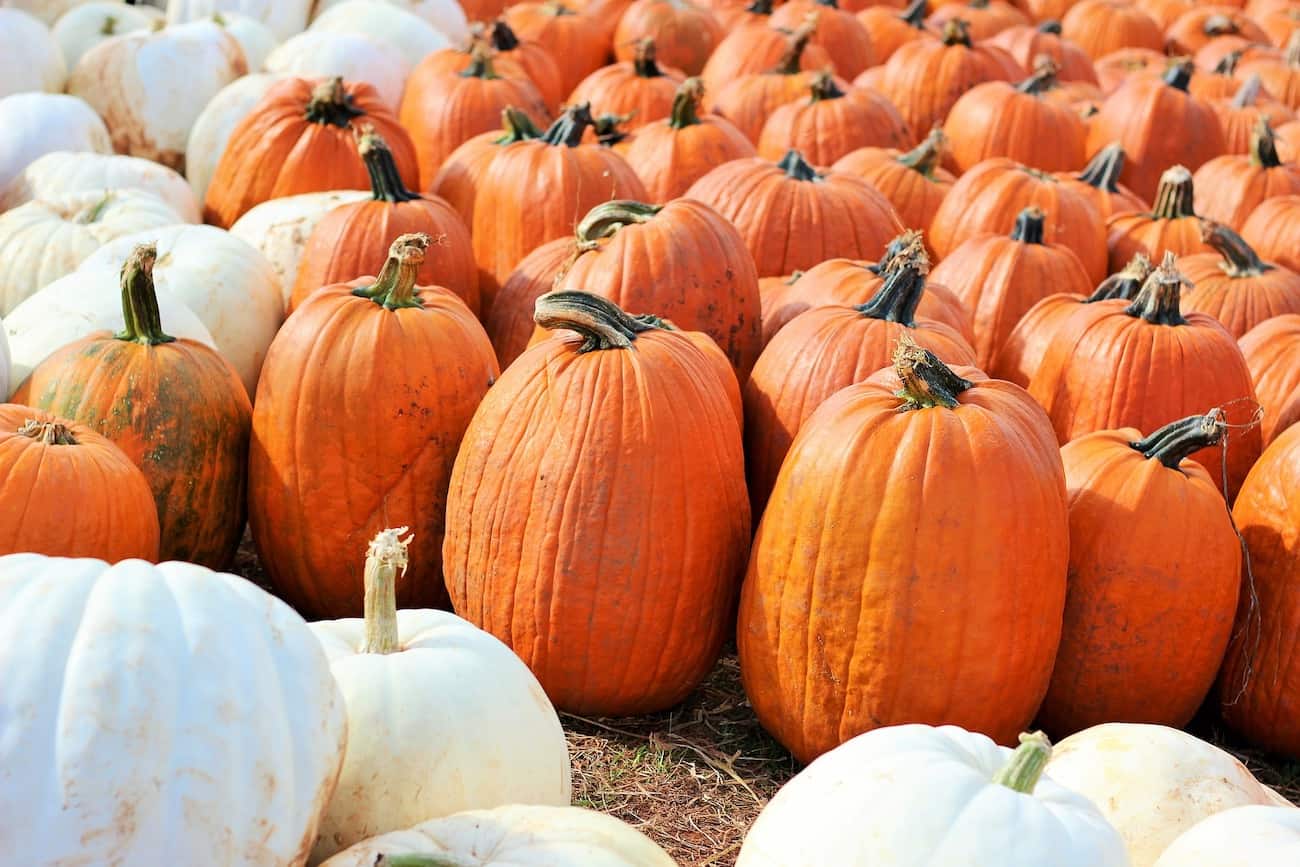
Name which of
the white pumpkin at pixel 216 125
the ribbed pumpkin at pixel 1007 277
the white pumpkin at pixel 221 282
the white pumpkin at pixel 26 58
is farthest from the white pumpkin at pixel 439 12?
the ribbed pumpkin at pixel 1007 277

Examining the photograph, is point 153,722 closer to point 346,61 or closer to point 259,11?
point 346,61

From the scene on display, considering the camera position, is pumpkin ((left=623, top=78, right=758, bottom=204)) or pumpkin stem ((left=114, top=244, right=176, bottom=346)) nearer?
pumpkin stem ((left=114, top=244, right=176, bottom=346))

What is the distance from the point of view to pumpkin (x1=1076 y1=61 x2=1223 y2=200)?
6242 mm

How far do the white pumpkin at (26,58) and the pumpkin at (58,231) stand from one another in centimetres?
161

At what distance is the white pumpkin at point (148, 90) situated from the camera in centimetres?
574

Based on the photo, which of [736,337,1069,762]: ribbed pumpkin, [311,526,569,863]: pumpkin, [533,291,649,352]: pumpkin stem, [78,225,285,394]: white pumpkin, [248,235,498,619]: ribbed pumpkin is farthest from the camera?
[78,225,285,394]: white pumpkin

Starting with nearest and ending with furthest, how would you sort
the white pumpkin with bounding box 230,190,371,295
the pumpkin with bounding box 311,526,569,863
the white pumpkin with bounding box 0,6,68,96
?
the pumpkin with bounding box 311,526,569,863
the white pumpkin with bounding box 230,190,371,295
the white pumpkin with bounding box 0,6,68,96

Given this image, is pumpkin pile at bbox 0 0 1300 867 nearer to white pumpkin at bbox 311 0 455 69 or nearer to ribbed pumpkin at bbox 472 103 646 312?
ribbed pumpkin at bbox 472 103 646 312

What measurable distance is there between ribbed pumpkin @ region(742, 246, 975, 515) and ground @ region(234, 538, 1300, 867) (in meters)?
0.61

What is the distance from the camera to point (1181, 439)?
294 cm

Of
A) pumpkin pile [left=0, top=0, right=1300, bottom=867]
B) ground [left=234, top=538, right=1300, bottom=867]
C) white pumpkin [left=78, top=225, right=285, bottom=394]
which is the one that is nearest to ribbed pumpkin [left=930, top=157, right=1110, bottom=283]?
pumpkin pile [left=0, top=0, right=1300, bottom=867]

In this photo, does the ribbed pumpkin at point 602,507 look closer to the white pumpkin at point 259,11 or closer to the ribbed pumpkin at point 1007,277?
the ribbed pumpkin at point 1007,277

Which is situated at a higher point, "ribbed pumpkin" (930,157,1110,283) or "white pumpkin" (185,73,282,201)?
"white pumpkin" (185,73,282,201)

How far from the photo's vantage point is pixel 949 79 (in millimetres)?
6621
